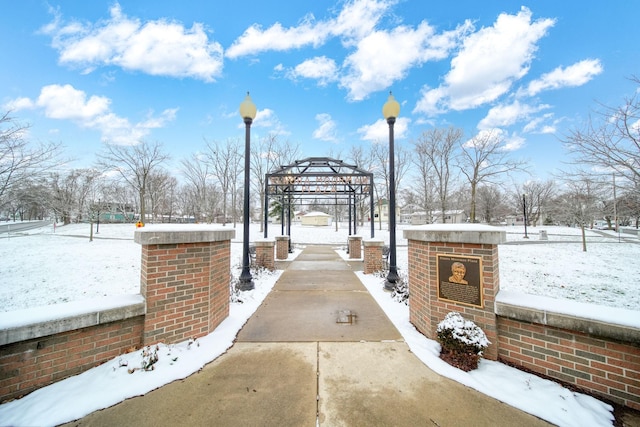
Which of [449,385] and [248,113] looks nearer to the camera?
[449,385]

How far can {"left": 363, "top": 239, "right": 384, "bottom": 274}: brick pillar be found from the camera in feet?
26.1

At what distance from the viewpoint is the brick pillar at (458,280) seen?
119 inches

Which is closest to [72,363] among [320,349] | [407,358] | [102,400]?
Result: [102,400]

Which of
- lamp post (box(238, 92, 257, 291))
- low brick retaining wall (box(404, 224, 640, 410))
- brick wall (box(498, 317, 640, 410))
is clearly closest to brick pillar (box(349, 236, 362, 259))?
lamp post (box(238, 92, 257, 291))

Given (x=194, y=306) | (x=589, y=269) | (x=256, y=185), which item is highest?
(x=256, y=185)

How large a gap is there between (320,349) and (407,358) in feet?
3.77

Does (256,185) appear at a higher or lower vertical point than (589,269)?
higher

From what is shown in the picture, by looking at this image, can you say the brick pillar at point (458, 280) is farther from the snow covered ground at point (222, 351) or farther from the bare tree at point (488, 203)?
the bare tree at point (488, 203)

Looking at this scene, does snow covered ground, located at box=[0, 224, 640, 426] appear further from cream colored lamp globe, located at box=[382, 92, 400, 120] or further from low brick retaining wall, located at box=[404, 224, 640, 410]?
cream colored lamp globe, located at box=[382, 92, 400, 120]

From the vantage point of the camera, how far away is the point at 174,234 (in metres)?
3.19

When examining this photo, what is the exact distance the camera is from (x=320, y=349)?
3.27m

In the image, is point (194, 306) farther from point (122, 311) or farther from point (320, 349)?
point (320, 349)

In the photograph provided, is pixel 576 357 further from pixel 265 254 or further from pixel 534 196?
pixel 534 196

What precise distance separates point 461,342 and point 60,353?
4.57 m
